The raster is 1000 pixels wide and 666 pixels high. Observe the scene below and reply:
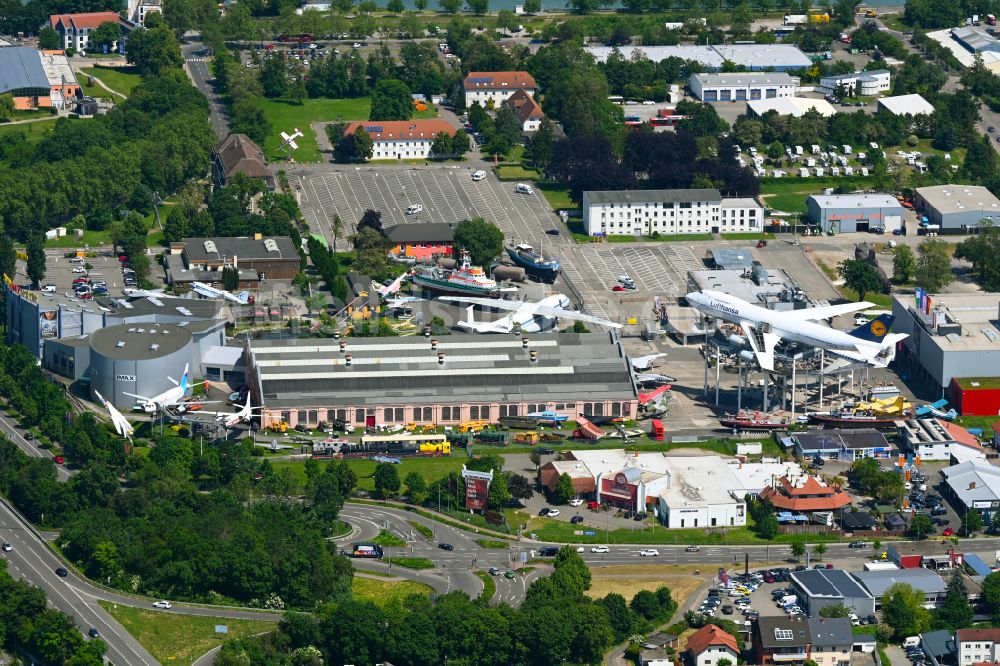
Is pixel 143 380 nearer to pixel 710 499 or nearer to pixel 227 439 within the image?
pixel 227 439

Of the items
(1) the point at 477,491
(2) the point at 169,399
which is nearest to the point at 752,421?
(1) the point at 477,491

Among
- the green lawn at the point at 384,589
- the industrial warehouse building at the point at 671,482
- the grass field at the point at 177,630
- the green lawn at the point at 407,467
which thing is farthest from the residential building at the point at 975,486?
the grass field at the point at 177,630

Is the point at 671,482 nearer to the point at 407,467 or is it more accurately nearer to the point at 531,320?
the point at 407,467

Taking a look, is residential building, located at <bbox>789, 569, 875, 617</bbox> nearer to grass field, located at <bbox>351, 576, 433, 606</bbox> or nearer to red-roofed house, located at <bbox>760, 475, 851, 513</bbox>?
red-roofed house, located at <bbox>760, 475, 851, 513</bbox>

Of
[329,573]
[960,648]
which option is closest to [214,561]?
[329,573]

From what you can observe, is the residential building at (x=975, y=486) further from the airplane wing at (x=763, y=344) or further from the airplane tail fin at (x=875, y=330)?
the airplane wing at (x=763, y=344)

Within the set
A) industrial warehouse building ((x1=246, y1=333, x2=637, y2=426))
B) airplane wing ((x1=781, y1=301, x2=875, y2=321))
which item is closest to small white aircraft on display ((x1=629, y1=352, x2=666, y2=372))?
industrial warehouse building ((x1=246, y1=333, x2=637, y2=426))
